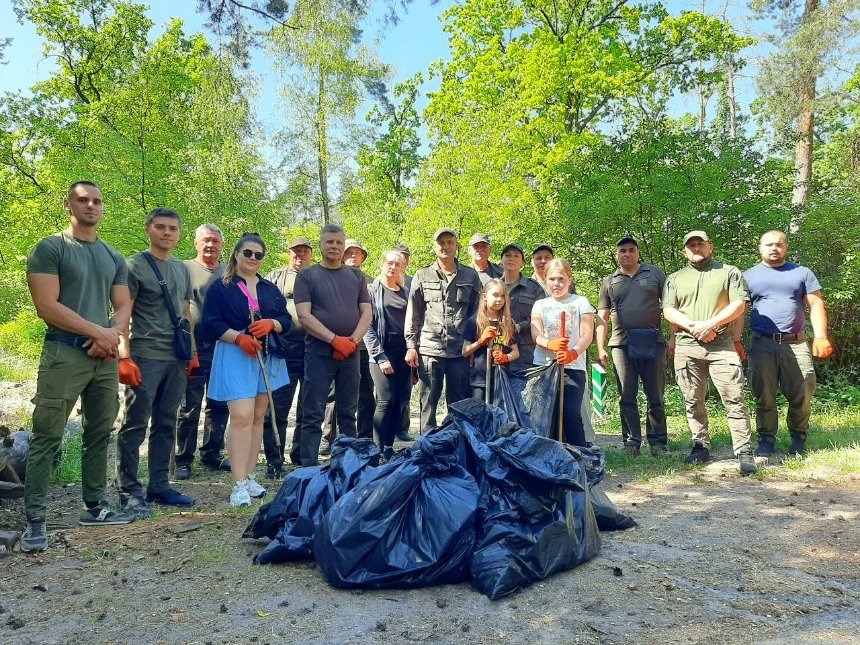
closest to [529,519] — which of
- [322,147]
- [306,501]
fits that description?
[306,501]

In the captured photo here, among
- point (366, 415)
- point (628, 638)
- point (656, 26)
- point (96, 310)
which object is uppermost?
point (656, 26)

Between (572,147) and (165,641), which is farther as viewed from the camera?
(572,147)

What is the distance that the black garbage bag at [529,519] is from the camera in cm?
299

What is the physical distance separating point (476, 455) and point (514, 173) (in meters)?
11.5

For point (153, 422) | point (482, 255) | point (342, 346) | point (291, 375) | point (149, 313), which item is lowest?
point (153, 422)

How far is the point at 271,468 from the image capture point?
5.69 m

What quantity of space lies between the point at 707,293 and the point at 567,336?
1459mm

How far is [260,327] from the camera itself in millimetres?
4754

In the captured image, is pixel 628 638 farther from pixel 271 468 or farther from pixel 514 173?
pixel 514 173

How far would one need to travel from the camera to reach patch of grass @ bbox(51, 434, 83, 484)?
5.63 m

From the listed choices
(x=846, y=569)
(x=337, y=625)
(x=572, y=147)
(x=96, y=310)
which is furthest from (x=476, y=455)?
(x=572, y=147)

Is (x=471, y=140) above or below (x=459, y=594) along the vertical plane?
above

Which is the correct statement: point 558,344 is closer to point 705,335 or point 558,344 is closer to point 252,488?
point 705,335

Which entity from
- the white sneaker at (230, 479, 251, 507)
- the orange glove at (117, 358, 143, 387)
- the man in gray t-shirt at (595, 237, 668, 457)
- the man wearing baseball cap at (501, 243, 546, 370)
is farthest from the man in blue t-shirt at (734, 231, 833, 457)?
the orange glove at (117, 358, 143, 387)
